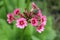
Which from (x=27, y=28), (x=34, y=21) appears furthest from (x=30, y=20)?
(x=27, y=28)

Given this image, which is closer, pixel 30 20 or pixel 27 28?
pixel 30 20

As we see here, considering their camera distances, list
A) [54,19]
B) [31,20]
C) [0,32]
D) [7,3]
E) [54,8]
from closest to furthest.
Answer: [31,20] → [0,32] → [7,3] → [54,19] → [54,8]

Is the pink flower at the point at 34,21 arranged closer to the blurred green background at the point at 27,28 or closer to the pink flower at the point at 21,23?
the pink flower at the point at 21,23

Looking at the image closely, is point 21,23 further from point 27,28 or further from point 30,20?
point 27,28

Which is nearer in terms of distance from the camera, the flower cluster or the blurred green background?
the flower cluster

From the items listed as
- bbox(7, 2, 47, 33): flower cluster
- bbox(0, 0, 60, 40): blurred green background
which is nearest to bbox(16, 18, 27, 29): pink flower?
bbox(7, 2, 47, 33): flower cluster

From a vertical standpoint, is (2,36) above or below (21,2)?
below

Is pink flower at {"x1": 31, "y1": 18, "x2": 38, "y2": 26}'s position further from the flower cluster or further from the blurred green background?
the blurred green background

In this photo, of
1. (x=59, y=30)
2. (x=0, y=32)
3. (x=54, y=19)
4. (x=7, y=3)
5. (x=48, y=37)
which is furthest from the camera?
(x=54, y=19)

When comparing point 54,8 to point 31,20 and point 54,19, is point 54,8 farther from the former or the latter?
point 31,20

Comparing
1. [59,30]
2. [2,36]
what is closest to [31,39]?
[2,36]

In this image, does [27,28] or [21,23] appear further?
[27,28]
